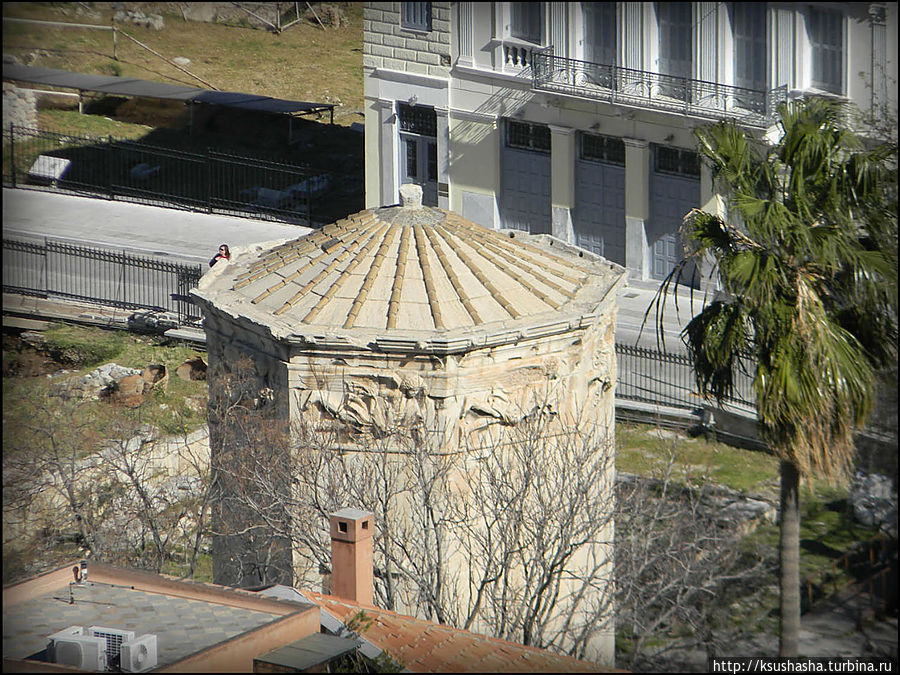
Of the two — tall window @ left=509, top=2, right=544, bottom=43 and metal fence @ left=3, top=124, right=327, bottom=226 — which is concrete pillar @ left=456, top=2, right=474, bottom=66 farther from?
metal fence @ left=3, top=124, right=327, bottom=226

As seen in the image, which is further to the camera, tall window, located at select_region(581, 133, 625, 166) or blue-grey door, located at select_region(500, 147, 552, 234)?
blue-grey door, located at select_region(500, 147, 552, 234)

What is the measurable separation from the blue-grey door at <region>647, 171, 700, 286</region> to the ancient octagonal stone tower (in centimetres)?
1478

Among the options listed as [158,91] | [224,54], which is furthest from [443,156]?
[224,54]

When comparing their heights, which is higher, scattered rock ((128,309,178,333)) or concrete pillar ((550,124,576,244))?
concrete pillar ((550,124,576,244))

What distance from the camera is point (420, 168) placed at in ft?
153

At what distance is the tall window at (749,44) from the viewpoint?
39.3 m

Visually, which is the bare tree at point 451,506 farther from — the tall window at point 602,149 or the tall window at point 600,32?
the tall window at point 600,32

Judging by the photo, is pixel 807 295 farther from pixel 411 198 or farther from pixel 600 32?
pixel 600 32

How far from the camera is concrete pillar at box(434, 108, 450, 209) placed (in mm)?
45312

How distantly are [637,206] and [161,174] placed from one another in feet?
58.0

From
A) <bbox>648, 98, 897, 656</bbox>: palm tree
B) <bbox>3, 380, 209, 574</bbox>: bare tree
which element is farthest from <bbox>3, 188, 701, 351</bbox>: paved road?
<bbox>648, 98, 897, 656</bbox>: palm tree

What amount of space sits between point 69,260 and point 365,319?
72.4 ft

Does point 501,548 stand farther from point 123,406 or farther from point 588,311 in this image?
point 123,406

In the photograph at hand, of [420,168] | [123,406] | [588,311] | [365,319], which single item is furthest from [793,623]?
[420,168]
